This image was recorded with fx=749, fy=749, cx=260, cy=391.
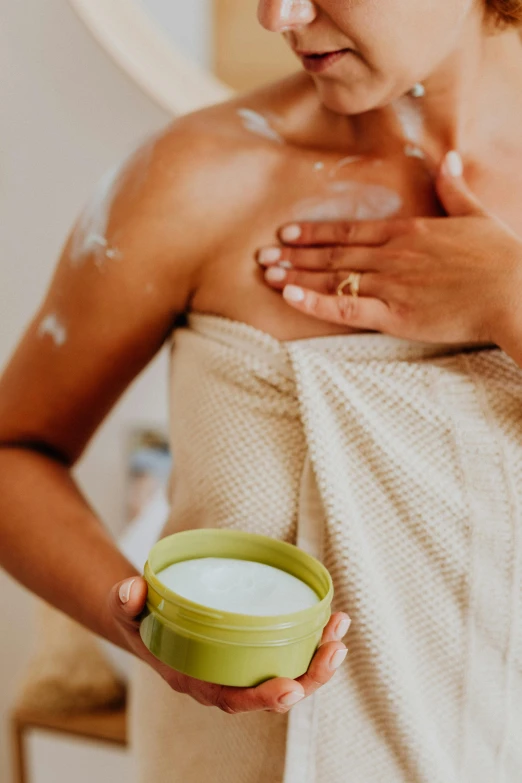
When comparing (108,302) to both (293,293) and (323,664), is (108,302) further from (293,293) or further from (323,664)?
(323,664)

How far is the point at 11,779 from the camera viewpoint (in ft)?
4.55

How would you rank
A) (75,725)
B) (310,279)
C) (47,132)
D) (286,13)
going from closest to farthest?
(286,13), (310,279), (47,132), (75,725)

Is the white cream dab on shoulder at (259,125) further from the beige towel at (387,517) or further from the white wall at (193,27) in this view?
the white wall at (193,27)

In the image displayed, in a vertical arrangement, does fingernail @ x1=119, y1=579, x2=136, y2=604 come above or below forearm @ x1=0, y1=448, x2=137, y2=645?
above

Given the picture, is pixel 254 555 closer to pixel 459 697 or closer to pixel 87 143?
pixel 459 697

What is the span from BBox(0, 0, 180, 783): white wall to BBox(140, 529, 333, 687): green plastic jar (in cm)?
84

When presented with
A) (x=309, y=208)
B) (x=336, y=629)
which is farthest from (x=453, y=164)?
(x=336, y=629)

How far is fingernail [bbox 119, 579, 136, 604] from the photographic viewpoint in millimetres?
478

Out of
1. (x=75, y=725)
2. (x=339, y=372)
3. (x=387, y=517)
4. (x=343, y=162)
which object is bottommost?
(x=75, y=725)

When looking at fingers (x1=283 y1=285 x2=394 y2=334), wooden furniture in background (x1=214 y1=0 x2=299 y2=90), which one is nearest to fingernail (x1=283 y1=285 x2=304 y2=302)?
fingers (x1=283 y1=285 x2=394 y2=334)

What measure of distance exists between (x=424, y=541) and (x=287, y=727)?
0.65 feet

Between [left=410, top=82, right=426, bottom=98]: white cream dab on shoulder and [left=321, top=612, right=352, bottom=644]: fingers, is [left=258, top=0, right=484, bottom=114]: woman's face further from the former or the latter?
[left=321, top=612, right=352, bottom=644]: fingers

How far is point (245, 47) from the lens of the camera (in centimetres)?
132

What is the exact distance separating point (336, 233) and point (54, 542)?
1.23 ft
